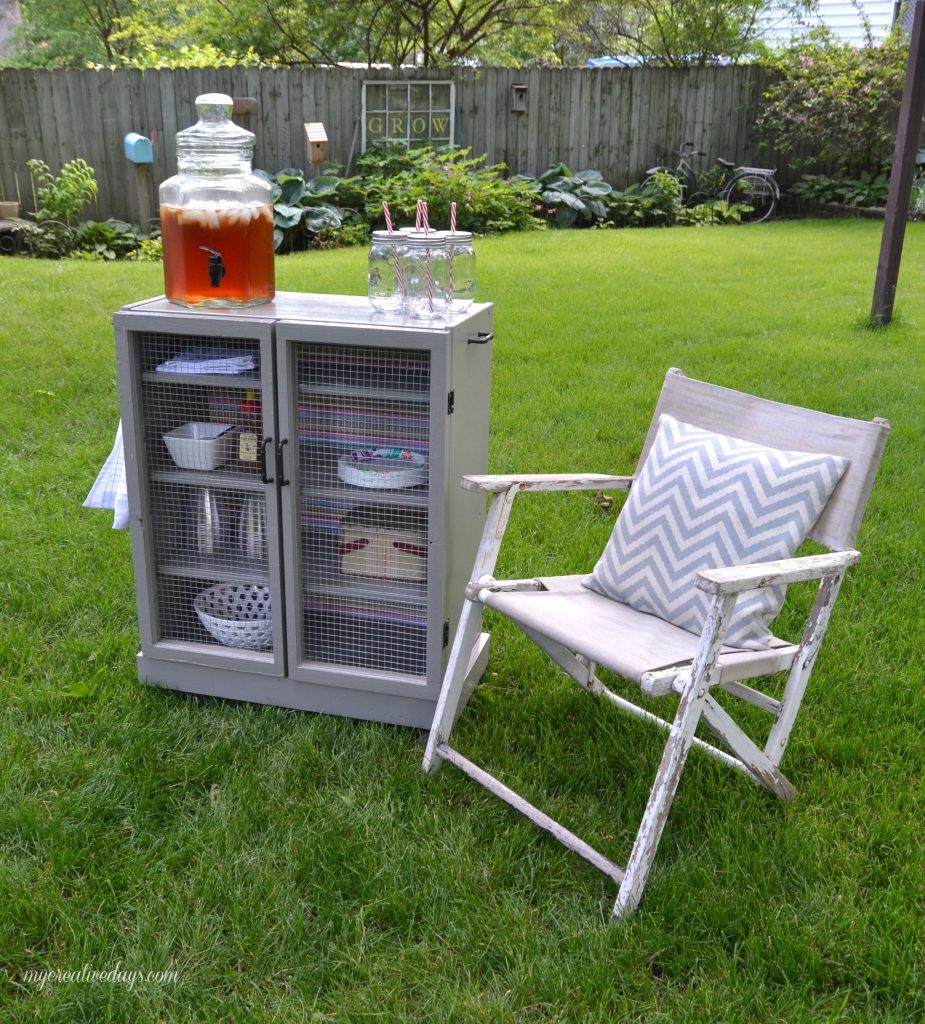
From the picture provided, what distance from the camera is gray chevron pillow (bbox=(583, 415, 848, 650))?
2.34 metres

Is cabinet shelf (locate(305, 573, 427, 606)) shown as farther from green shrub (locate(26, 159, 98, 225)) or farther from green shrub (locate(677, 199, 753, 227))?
green shrub (locate(677, 199, 753, 227))

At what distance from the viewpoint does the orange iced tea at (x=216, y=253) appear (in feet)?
8.24

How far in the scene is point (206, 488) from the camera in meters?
2.75

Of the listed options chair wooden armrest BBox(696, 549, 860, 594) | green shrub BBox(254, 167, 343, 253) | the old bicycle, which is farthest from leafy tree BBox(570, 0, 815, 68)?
chair wooden armrest BBox(696, 549, 860, 594)

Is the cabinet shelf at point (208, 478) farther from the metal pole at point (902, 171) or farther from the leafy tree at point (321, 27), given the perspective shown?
the leafy tree at point (321, 27)

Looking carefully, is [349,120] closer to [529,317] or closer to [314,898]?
[529,317]

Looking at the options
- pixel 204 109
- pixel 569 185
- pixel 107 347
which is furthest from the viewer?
pixel 569 185

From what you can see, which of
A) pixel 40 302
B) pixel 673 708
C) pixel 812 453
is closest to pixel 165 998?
pixel 673 708

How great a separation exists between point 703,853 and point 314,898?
0.86m

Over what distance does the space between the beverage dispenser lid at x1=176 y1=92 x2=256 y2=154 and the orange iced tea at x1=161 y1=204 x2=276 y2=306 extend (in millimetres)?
175

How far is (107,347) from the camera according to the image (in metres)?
5.70

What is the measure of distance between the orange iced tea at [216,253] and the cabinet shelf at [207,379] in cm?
19

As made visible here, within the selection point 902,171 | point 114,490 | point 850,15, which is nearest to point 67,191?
point 902,171

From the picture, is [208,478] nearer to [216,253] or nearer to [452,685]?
[216,253]
